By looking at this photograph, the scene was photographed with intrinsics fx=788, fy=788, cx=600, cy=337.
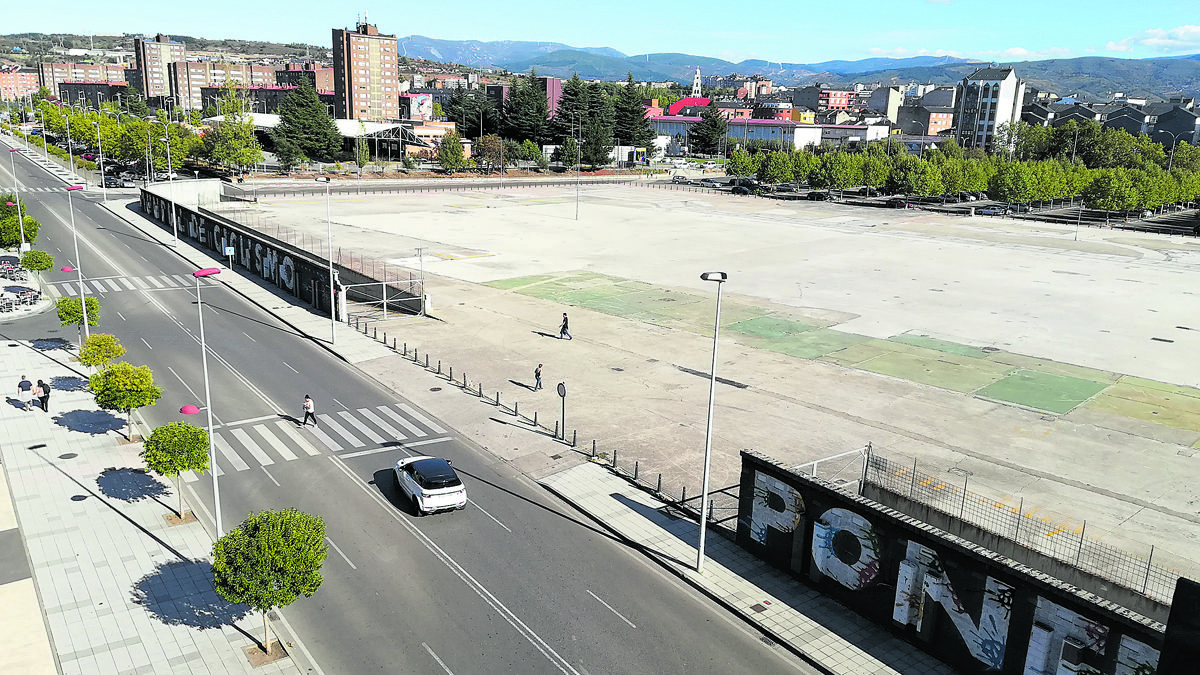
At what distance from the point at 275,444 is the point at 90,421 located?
8.44 m

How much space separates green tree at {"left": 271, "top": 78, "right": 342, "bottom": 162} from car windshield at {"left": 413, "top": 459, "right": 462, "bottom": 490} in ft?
411

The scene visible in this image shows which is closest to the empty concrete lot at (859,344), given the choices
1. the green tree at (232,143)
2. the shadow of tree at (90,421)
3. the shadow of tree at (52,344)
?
the shadow of tree at (90,421)

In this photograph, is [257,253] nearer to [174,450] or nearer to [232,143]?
[174,450]

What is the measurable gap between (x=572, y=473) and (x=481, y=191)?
108535 millimetres

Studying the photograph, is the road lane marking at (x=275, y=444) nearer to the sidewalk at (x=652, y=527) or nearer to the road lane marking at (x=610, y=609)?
the sidewalk at (x=652, y=527)

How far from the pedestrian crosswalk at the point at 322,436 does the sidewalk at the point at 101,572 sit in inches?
117

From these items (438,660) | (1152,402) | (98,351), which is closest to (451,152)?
(98,351)

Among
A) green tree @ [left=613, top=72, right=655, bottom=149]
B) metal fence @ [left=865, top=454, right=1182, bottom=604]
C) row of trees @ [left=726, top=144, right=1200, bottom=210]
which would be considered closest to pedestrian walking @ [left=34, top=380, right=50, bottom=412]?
metal fence @ [left=865, top=454, right=1182, bottom=604]

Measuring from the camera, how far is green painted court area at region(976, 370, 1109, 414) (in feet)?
121

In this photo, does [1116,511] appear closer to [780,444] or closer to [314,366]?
[780,444]

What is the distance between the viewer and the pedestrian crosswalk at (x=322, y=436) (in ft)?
95.5

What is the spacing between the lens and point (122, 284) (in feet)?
187

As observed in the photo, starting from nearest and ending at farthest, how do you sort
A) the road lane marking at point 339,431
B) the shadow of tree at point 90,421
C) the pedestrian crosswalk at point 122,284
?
the road lane marking at point 339,431 < the shadow of tree at point 90,421 < the pedestrian crosswalk at point 122,284

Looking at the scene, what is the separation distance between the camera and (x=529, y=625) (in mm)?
19641
